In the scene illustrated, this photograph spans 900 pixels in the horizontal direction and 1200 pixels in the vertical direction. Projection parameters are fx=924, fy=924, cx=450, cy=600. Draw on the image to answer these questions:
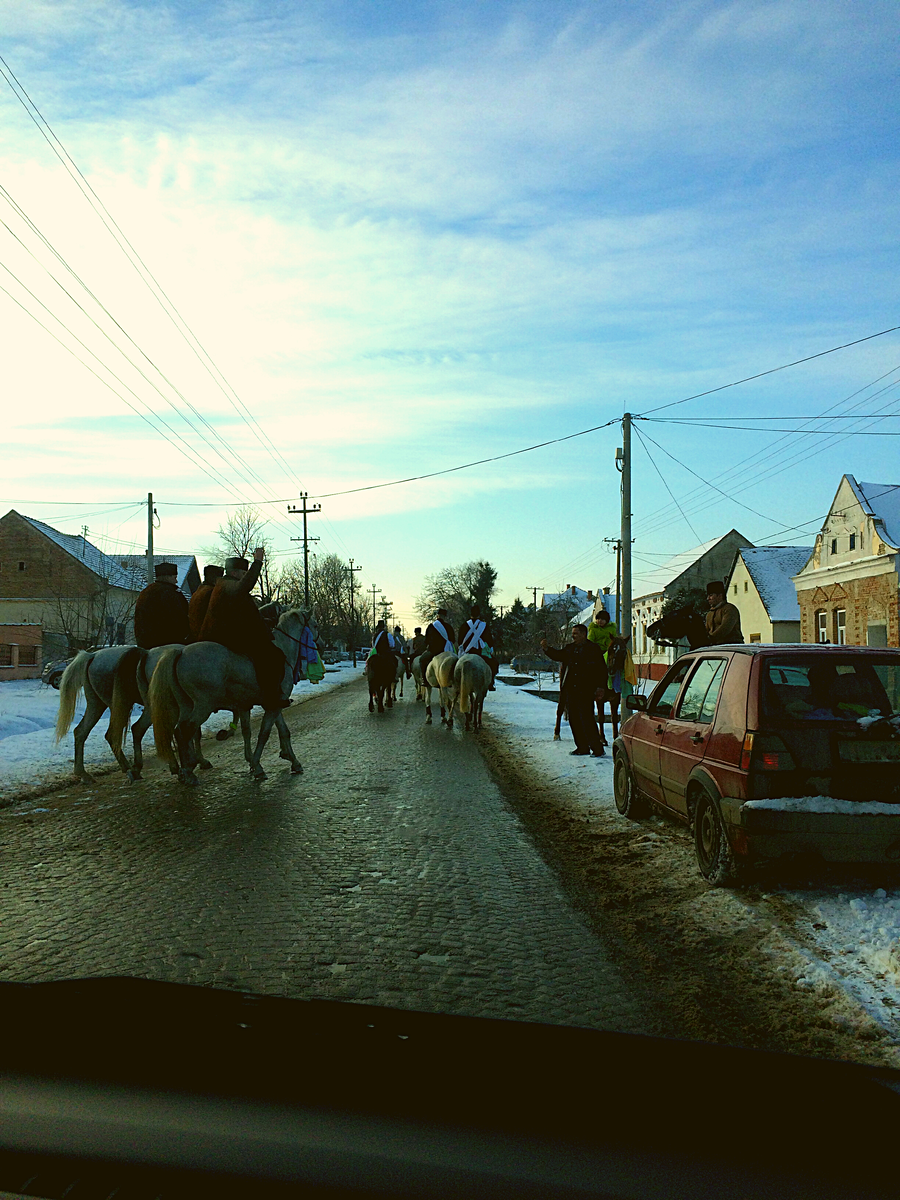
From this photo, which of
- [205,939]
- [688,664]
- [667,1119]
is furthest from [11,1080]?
[688,664]

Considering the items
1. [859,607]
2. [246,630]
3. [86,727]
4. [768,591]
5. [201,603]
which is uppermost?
[768,591]

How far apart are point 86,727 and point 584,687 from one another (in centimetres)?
661

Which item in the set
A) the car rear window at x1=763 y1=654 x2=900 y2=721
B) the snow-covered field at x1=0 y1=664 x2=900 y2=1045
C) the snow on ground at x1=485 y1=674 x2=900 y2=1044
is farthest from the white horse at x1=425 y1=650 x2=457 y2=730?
the car rear window at x1=763 y1=654 x2=900 y2=721

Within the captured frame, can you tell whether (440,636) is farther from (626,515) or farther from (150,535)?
(150,535)

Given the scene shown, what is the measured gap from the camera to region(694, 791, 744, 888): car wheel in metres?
5.75

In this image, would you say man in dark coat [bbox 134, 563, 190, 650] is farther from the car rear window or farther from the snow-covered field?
the car rear window

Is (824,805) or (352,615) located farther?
(352,615)

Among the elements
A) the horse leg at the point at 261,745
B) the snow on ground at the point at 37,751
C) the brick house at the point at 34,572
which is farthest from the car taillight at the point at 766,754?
the brick house at the point at 34,572

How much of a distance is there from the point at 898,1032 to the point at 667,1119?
273 centimetres

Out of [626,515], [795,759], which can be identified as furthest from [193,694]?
[626,515]

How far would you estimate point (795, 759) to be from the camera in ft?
18.1

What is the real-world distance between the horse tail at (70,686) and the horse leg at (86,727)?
0.14m

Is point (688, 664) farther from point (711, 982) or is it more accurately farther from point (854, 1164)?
point (854, 1164)

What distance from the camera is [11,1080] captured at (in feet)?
5.55
